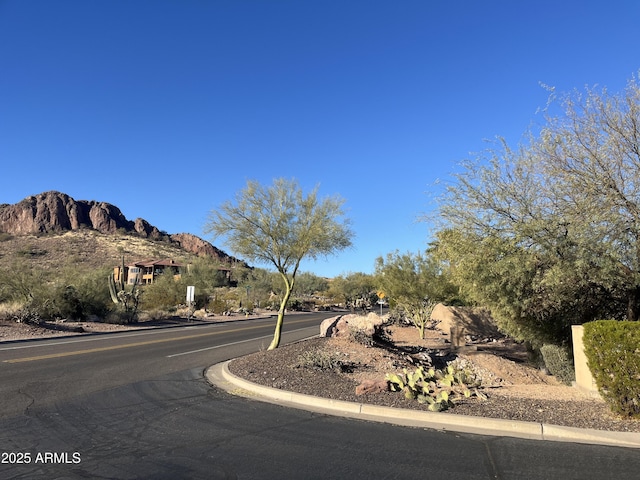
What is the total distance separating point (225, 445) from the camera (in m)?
5.85

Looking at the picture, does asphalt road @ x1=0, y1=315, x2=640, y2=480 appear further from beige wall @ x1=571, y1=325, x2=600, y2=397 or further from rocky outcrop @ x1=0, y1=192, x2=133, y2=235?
rocky outcrop @ x1=0, y1=192, x2=133, y2=235

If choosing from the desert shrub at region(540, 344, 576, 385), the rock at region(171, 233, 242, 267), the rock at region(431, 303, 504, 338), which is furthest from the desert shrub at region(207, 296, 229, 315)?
the rock at region(171, 233, 242, 267)

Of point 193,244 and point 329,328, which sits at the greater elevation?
point 193,244

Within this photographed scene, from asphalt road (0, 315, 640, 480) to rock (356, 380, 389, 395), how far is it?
54.0 inches

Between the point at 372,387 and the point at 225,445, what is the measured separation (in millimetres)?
3655

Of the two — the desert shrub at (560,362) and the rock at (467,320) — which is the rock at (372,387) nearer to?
the desert shrub at (560,362)

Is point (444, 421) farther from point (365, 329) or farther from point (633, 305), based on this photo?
point (365, 329)

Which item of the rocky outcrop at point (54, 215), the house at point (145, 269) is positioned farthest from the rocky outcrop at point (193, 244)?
the house at point (145, 269)

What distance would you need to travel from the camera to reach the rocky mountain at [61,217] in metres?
108

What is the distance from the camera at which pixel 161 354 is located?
1570 centimetres

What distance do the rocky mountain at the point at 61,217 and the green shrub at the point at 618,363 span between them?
9642cm

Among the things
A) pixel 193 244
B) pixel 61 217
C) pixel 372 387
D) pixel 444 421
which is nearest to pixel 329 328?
pixel 372 387

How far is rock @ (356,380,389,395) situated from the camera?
8.69 m

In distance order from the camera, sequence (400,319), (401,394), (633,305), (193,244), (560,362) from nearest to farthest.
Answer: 1. (401,394)
2. (633,305)
3. (560,362)
4. (400,319)
5. (193,244)
